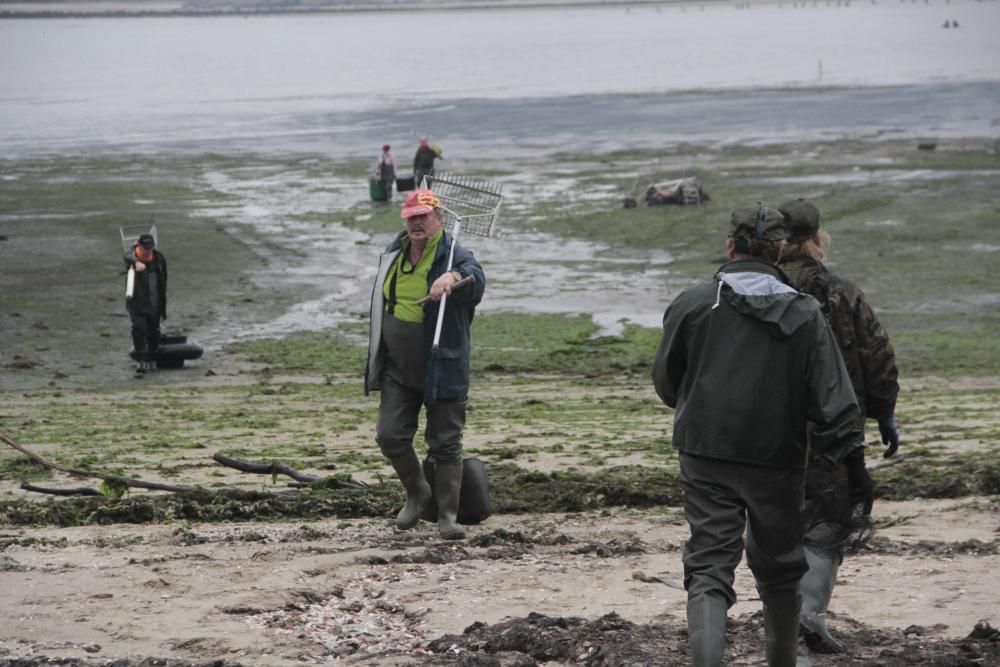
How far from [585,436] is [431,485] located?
3.40 meters

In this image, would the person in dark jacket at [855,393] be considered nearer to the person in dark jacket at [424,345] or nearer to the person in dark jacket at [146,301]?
the person in dark jacket at [424,345]

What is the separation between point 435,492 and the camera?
8.34 m

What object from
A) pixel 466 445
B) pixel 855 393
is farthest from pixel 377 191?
pixel 855 393

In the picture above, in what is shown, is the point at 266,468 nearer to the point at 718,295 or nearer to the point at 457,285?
the point at 457,285

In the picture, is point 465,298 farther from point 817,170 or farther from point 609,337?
point 817,170

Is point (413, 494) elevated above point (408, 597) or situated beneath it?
elevated above

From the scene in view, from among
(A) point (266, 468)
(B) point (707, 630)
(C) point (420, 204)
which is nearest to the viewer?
(B) point (707, 630)

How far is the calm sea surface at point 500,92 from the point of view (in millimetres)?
50656

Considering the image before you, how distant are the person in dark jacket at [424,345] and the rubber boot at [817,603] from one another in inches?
95.6

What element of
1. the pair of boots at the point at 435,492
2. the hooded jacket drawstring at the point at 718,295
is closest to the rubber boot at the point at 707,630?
the hooded jacket drawstring at the point at 718,295

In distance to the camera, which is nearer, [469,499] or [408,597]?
[408,597]

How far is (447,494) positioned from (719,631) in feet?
10.0

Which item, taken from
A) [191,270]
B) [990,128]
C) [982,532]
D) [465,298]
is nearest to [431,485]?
[465,298]

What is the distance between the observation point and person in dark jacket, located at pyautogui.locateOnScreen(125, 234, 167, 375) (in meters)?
16.6
